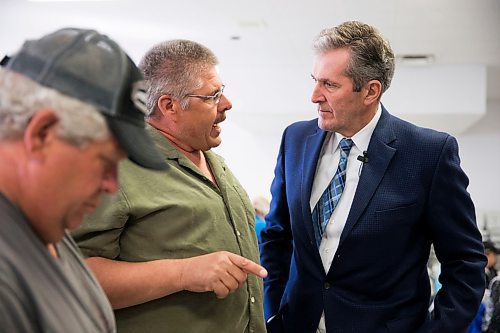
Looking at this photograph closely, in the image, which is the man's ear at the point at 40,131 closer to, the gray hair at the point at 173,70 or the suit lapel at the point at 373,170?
the gray hair at the point at 173,70

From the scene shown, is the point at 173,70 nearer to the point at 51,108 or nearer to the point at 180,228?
the point at 180,228

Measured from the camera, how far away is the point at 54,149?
31.8 inches

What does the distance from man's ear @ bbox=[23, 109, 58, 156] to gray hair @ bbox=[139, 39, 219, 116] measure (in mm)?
973

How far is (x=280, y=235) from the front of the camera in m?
2.26

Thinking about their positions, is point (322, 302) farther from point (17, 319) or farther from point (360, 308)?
point (17, 319)

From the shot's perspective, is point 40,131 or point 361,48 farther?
point 361,48

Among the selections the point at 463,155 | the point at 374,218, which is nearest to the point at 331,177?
the point at 374,218

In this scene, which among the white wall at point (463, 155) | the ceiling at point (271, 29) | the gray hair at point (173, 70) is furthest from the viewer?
the white wall at point (463, 155)

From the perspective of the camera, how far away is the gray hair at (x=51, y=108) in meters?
0.80

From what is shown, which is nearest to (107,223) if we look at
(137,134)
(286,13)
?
(137,134)

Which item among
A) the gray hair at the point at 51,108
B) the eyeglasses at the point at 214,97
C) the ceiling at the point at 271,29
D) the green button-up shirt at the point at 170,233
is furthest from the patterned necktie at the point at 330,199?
the ceiling at the point at 271,29

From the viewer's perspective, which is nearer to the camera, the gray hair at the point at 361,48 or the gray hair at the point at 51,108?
the gray hair at the point at 51,108

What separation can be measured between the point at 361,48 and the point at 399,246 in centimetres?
63

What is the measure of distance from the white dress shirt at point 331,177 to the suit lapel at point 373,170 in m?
0.04
